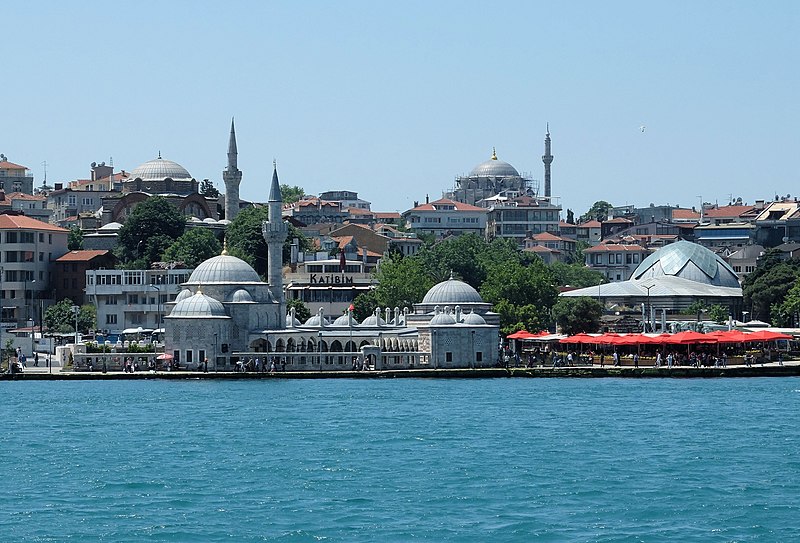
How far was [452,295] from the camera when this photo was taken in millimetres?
72938

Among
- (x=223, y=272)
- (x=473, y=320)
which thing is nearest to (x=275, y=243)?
(x=223, y=272)

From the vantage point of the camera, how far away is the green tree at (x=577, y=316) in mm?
77750

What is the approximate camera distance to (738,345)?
70.9m

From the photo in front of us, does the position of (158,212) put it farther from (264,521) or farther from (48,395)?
(264,521)

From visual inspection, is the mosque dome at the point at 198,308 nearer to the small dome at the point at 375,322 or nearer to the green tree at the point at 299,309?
the small dome at the point at 375,322

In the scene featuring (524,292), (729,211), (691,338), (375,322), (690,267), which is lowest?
(691,338)

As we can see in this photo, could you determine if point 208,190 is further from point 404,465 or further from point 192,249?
point 404,465

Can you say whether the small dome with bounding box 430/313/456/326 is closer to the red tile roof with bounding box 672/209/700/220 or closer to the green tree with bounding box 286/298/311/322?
the green tree with bounding box 286/298/311/322

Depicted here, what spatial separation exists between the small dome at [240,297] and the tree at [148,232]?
24.5 metres

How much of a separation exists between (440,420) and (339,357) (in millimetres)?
20507

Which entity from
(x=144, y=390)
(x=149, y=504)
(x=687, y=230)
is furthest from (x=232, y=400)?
(x=687, y=230)

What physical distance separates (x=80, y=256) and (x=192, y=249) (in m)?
5.29

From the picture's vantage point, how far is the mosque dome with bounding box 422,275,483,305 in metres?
72.7

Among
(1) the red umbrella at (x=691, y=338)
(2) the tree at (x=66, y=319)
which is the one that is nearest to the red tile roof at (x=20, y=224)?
(2) the tree at (x=66, y=319)
